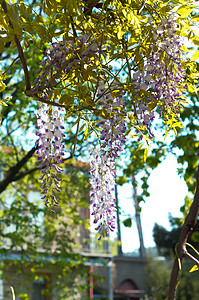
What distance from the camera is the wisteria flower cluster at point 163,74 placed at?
155 centimetres

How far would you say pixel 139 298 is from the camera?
54.4 ft

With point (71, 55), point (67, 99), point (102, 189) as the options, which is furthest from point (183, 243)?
point (102, 189)

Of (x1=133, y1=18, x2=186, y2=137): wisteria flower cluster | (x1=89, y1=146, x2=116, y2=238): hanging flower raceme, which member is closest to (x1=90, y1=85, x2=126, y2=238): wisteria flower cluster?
(x1=89, y1=146, x2=116, y2=238): hanging flower raceme

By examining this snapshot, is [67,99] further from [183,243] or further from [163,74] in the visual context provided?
[183,243]

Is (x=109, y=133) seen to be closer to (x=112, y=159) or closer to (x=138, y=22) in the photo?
(x=112, y=159)

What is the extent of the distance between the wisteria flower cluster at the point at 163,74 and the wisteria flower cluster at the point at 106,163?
10cm

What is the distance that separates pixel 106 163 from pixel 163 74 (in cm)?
45

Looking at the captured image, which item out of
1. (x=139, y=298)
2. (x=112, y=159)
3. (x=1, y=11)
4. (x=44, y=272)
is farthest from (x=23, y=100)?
(x=139, y=298)

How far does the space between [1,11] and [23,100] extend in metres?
4.06

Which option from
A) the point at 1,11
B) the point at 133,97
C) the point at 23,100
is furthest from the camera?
the point at 23,100

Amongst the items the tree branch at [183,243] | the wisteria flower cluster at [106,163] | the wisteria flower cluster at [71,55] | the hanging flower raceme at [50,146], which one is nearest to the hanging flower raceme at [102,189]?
the wisteria flower cluster at [106,163]

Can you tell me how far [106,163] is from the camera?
1910 mm

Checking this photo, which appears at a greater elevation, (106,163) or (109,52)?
(109,52)

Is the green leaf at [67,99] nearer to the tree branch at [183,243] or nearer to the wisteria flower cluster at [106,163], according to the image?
the wisteria flower cluster at [106,163]
